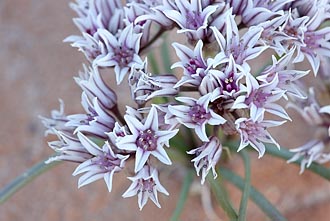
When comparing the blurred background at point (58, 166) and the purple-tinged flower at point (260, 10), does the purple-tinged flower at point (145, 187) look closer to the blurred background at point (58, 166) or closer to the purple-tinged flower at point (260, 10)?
the purple-tinged flower at point (260, 10)

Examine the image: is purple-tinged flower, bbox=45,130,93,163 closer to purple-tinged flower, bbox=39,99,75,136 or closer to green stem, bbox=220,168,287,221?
purple-tinged flower, bbox=39,99,75,136

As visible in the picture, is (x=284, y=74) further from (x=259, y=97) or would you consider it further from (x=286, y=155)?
(x=286, y=155)

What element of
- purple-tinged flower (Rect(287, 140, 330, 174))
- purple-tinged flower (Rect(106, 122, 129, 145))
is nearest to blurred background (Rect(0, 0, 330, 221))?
purple-tinged flower (Rect(287, 140, 330, 174))

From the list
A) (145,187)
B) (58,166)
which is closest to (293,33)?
(145,187)

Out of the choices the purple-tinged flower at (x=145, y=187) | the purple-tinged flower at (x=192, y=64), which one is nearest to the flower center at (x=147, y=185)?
the purple-tinged flower at (x=145, y=187)

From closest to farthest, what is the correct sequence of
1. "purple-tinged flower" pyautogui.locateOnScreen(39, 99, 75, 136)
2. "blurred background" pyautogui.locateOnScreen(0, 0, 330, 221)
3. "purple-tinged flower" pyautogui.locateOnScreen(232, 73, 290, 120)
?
1. "purple-tinged flower" pyautogui.locateOnScreen(232, 73, 290, 120)
2. "purple-tinged flower" pyautogui.locateOnScreen(39, 99, 75, 136)
3. "blurred background" pyautogui.locateOnScreen(0, 0, 330, 221)

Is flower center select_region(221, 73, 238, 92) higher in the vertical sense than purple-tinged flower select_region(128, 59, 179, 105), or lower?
lower

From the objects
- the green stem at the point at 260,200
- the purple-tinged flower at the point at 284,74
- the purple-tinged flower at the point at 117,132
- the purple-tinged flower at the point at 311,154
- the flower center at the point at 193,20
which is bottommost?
the green stem at the point at 260,200
